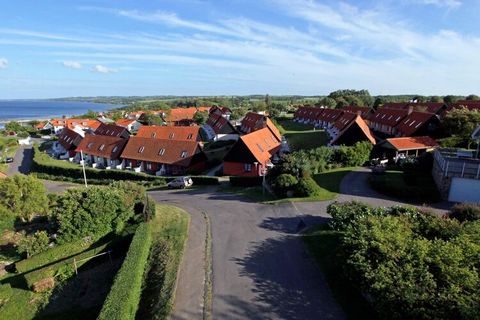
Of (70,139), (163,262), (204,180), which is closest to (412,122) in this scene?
(204,180)

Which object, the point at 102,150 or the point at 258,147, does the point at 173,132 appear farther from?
the point at 258,147

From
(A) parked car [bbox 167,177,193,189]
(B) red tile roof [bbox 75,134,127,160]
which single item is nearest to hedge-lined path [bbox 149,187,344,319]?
(A) parked car [bbox 167,177,193,189]

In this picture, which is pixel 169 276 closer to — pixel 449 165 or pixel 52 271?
pixel 52 271

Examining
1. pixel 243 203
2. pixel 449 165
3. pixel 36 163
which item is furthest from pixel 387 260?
pixel 36 163

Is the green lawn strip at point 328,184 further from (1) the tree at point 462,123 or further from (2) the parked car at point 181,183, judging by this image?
(1) the tree at point 462,123

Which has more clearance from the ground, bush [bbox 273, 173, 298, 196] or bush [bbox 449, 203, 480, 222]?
bush [bbox 449, 203, 480, 222]

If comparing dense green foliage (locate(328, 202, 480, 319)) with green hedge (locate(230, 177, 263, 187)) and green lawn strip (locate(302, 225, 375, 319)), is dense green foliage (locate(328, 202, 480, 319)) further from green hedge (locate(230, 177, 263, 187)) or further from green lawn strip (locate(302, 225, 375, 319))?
green hedge (locate(230, 177, 263, 187))
